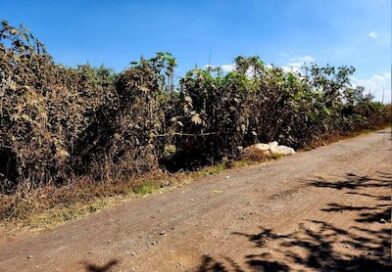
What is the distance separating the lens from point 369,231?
5.65 m

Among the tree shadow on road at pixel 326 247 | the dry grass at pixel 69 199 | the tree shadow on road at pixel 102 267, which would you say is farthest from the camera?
the dry grass at pixel 69 199

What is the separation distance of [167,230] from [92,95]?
3.97 m

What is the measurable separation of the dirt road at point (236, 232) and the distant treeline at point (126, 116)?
5.09 feet

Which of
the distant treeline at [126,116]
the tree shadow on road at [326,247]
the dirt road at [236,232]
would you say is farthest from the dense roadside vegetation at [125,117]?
the tree shadow on road at [326,247]

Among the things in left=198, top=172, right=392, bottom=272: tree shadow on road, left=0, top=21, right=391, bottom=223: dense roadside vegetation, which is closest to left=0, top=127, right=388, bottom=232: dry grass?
→ left=0, top=21, right=391, bottom=223: dense roadside vegetation

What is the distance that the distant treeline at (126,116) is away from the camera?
7461 mm

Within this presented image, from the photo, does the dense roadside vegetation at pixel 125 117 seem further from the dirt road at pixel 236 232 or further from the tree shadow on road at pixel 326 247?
the tree shadow on road at pixel 326 247

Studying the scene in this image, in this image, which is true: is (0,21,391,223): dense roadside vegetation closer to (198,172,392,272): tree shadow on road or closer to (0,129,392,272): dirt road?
(0,129,392,272): dirt road

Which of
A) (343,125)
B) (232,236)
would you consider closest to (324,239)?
(232,236)

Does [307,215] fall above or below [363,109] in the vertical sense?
below

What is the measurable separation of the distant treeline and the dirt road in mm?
1552

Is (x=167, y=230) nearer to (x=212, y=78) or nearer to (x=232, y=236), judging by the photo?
(x=232, y=236)

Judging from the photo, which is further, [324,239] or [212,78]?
[212,78]

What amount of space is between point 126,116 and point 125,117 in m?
0.04
